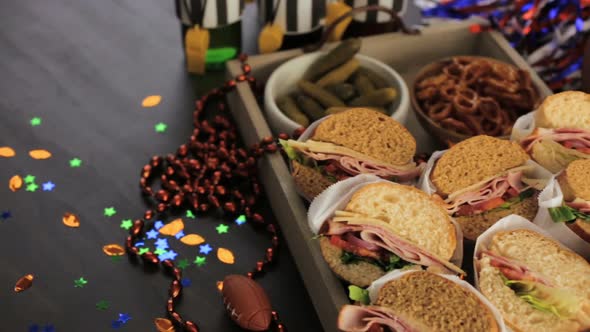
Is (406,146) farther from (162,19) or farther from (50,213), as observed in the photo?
(162,19)

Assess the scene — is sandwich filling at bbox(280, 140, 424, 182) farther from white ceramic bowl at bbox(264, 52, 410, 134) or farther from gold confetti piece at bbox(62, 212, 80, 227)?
gold confetti piece at bbox(62, 212, 80, 227)

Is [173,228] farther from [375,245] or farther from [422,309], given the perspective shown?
[422,309]

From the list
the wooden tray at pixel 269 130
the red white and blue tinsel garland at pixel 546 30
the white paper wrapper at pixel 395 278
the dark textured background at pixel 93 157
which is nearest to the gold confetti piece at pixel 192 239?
the dark textured background at pixel 93 157

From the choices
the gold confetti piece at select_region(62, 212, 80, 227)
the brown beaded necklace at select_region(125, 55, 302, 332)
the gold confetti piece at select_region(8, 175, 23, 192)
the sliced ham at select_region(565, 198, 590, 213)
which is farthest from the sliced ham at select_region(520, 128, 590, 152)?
the gold confetti piece at select_region(8, 175, 23, 192)

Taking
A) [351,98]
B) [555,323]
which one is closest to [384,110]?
[351,98]

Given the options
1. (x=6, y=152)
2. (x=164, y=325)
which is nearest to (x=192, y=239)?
(x=164, y=325)

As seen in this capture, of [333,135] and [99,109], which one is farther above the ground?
[333,135]

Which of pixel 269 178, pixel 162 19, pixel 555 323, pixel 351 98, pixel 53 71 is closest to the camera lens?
pixel 555 323
